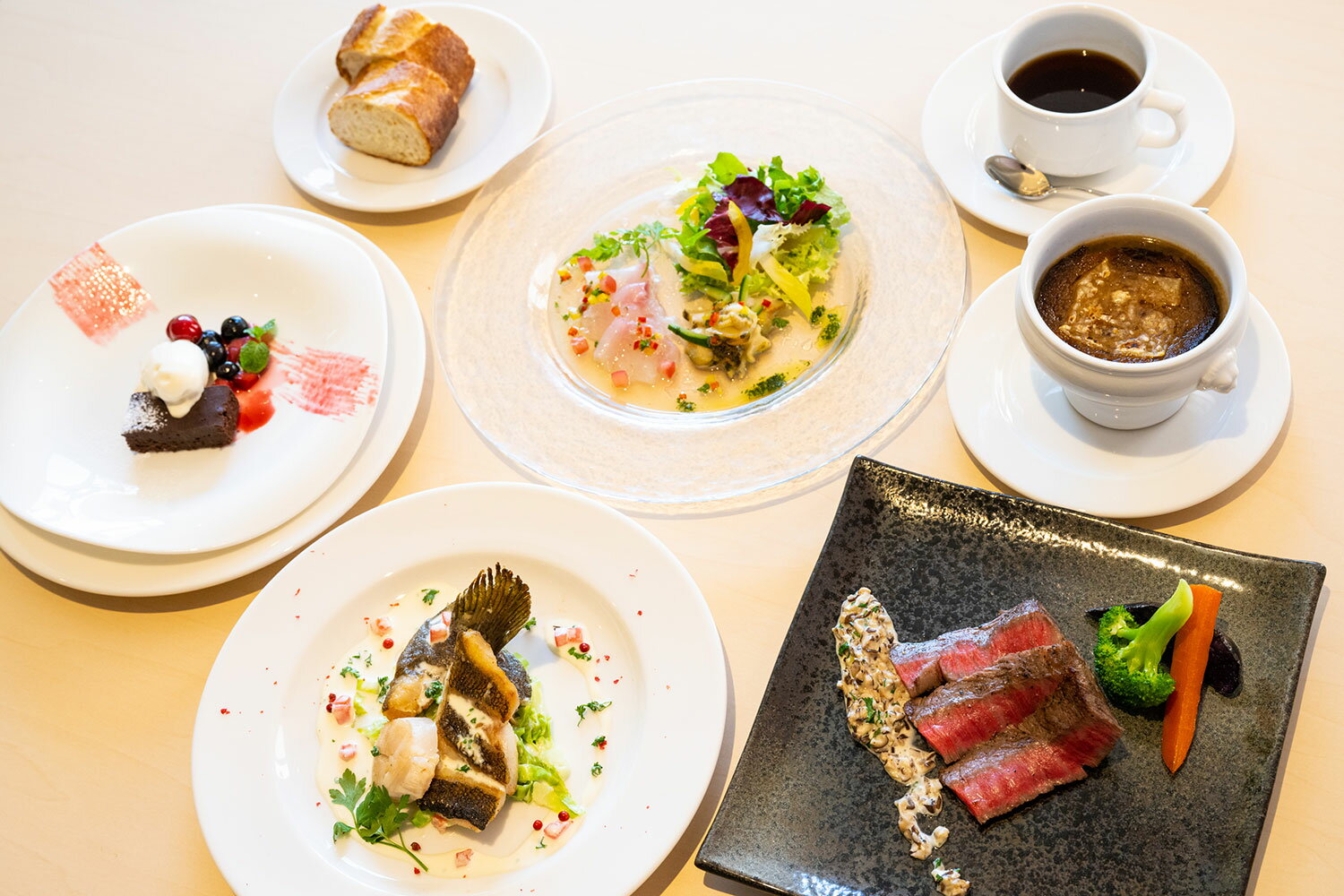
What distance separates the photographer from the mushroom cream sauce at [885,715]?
142 cm

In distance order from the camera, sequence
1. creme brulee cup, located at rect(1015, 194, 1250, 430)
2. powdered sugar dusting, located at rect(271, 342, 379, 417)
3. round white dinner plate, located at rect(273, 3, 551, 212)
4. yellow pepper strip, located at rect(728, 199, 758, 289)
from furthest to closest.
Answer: round white dinner plate, located at rect(273, 3, 551, 212) → yellow pepper strip, located at rect(728, 199, 758, 289) → powdered sugar dusting, located at rect(271, 342, 379, 417) → creme brulee cup, located at rect(1015, 194, 1250, 430)

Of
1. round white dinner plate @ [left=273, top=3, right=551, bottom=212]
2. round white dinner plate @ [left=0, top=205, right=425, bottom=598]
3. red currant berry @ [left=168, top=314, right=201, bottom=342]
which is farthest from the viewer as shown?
round white dinner plate @ [left=273, top=3, right=551, bottom=212]

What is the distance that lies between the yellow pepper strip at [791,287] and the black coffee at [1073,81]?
1.79ft

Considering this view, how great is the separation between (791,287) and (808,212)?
0.52ft

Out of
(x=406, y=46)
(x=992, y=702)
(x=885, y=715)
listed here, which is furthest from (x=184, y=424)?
(x=992, y=702)

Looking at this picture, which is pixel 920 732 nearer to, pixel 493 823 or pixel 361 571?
pixel 493 823

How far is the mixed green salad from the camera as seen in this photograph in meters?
2.03

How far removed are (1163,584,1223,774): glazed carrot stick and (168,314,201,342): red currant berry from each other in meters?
1.96

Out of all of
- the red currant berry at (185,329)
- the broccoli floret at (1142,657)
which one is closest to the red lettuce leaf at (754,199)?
the broccoli floret at (1142,657)

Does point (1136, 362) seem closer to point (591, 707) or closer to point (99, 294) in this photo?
point (591, 707)

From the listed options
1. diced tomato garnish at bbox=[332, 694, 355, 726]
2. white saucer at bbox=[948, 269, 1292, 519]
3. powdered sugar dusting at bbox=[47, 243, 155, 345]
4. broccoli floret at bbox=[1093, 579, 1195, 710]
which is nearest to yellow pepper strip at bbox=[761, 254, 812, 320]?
white saucer at bbox=[948, 269, 1292, 519]

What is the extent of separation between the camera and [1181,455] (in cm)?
167

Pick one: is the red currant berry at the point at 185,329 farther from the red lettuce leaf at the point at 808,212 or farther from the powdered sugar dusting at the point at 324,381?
the red lettuce leaf at the point at 808,212

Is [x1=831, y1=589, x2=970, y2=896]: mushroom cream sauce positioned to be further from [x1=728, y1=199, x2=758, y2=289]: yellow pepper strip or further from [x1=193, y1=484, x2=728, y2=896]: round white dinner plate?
[x1=728, y1=199, x2=758, y2=289]: yellow pepper strip
